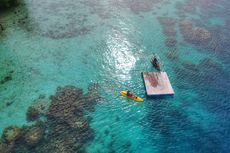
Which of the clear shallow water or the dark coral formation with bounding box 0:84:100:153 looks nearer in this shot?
the dark coral formation with bounding box 0:84:100:153

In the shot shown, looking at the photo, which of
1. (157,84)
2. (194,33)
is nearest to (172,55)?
(157,84)

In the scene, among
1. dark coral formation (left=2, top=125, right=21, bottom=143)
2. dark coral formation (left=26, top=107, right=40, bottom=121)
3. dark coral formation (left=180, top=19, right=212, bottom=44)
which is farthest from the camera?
dark coral formation (left=180, top=19, right=212, bottom=44)

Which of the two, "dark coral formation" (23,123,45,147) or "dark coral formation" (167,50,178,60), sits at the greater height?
"dark coral formation" (23,123,45,147)

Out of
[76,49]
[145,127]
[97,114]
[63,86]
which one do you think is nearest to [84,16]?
[76,49]

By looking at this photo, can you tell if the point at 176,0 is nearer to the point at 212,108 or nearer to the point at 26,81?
the point at 212,108

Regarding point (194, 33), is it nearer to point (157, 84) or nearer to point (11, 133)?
point (157, 84)

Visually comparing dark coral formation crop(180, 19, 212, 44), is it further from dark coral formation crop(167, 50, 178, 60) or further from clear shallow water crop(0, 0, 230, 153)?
dark coral formation crop(167, 50, 178, 60)

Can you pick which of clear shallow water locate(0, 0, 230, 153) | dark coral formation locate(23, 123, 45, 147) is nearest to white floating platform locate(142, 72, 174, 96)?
clear shallow water locate(0, 0, 230, 153)

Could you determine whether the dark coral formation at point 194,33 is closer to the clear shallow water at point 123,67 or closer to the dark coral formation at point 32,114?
the clear shallow water at point 123,67
